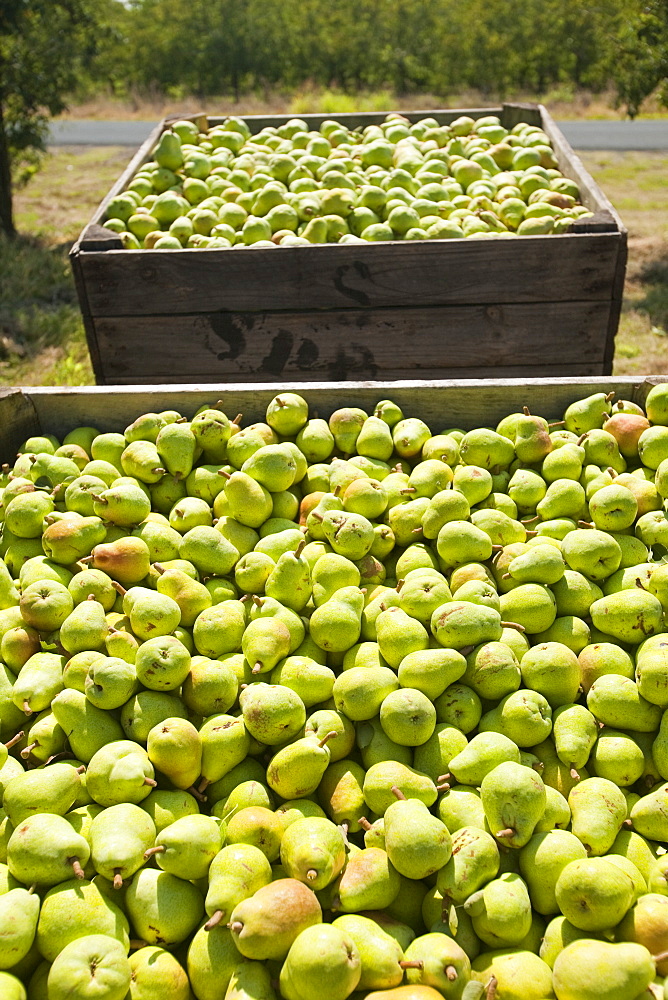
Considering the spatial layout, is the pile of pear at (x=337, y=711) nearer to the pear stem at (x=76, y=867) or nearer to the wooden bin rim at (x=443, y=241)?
the pear stem at (x=76, y=867)

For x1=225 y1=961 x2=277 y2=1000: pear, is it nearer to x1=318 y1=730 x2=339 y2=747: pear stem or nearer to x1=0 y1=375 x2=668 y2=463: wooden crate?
x1=318 y1=730 x2=339 y2=747: pear stem

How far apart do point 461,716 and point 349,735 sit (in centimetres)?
33

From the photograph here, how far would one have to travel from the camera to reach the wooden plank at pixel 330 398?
3326 mm

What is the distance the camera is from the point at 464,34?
1137 inches

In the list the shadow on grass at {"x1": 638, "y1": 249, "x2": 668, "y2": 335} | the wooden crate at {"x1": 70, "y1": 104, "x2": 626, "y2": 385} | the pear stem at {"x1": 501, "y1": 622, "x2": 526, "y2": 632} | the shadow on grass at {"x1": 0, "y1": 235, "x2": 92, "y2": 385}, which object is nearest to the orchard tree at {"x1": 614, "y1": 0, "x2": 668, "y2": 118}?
the shadow on grass at {"x1": 638, "y1": 249, "x2": 668, "y2": 335}

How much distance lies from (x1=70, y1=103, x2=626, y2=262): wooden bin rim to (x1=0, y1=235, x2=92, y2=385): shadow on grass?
2.07 m

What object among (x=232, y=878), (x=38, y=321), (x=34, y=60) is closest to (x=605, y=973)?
(x=232, y=878)

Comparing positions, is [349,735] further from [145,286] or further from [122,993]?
[145,286]

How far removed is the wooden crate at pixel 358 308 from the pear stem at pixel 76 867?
312cm

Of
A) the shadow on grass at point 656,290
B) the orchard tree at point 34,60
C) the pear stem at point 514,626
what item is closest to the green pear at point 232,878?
the pear stem at point 514,626

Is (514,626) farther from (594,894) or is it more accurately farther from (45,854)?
(45,854)

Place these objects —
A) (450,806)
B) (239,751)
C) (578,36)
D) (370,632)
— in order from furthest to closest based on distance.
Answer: (578,36) < (370,632) < (239,751) < (450,806)

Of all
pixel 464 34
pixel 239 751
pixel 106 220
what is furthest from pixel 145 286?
pixel 464 34

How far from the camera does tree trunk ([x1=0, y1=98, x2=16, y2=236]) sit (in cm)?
1108
